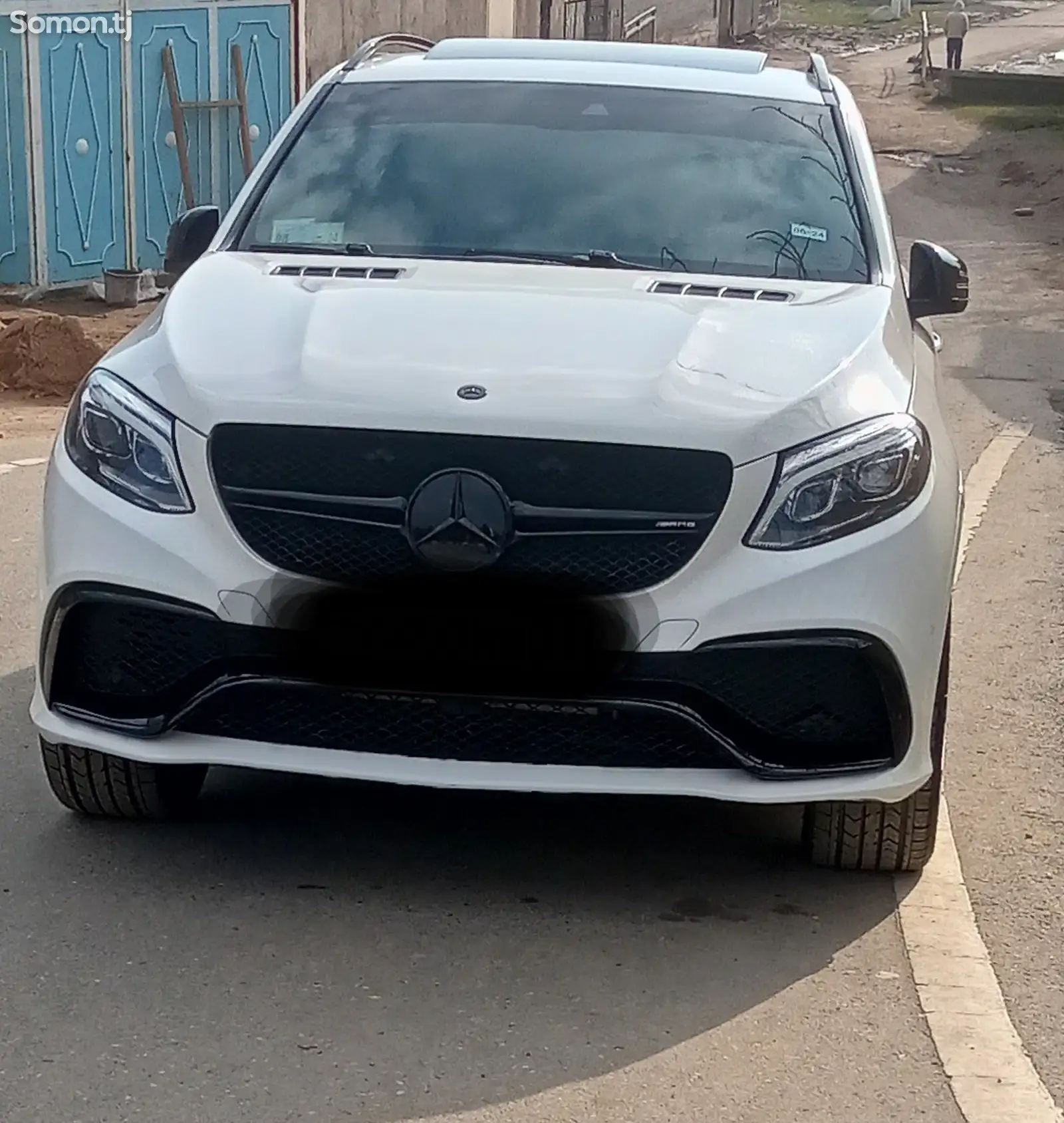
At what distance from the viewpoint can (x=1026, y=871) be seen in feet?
16.3

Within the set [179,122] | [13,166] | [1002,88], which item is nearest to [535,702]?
[13,166]

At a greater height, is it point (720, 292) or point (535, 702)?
point (720, 292)

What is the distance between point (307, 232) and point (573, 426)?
1.63m

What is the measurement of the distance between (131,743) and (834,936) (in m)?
1.52

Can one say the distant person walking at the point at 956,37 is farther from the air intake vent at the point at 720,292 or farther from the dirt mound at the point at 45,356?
the air intake vent at the point at 720,292

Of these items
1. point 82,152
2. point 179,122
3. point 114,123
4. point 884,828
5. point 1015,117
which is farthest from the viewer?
point 1015,117

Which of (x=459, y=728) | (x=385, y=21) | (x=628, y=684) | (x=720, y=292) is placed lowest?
(x=385, y=21)

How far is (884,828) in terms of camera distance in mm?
4719

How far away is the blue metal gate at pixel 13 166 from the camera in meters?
15.6

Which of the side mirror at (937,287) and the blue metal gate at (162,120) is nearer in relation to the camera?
the side mirror at (937,287)

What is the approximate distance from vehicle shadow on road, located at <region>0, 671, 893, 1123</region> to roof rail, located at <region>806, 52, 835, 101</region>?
7.20ft

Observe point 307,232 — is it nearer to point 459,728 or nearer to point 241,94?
point 459,728

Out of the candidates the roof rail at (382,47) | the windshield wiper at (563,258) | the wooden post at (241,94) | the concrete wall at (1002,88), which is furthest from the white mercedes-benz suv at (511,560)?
the concrete wall at (1002,88)

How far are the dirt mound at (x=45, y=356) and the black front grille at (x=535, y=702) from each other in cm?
832
